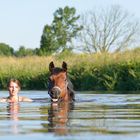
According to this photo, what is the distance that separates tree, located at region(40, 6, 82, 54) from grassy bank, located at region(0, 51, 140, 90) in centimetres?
2812

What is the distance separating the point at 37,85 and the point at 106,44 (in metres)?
22.8

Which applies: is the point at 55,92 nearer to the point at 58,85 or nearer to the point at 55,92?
the point at 55,92

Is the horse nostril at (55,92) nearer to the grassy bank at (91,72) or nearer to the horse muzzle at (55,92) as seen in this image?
the horse muzzle at (55,92)

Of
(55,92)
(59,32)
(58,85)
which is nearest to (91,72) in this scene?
(58,85)

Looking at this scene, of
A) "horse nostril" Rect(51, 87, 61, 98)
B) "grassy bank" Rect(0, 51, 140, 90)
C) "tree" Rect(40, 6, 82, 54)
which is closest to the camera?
"horse nostril" Rect(51, 87, 61, 98)

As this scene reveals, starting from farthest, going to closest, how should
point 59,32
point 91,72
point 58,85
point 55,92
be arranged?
point 59,32
point 91,72
point 58,85
point 55,92

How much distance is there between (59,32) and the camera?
7338 cm

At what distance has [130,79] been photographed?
3006 cm

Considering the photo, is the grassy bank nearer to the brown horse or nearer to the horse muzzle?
the brown horse

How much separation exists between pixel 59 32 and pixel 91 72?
40815 mm

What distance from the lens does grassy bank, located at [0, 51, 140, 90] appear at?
30531 millimetres

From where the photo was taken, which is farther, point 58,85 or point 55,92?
point 58,85

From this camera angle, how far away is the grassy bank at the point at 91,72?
100 feet

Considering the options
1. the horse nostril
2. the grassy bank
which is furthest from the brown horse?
the grassy bank
